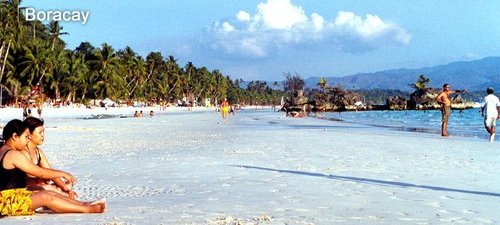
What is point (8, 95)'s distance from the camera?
75.4 m

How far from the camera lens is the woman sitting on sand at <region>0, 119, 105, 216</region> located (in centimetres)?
513

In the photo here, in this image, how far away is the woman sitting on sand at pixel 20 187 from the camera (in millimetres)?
5129

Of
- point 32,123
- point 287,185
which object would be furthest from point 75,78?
point 32,123

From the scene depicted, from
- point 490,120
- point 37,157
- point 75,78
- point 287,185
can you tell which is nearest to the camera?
point 37,157

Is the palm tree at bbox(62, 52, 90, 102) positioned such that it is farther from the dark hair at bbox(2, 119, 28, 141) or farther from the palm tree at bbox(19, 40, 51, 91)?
the dark hair at bbox(2, 119, 28, 141)

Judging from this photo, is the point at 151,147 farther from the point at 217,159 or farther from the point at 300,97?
the point at 300,97

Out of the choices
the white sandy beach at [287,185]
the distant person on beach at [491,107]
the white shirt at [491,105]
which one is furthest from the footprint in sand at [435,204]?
the white shirt at [491,105]

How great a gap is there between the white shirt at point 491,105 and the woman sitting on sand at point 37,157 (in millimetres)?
13246

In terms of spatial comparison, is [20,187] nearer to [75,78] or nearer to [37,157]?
[37,157]

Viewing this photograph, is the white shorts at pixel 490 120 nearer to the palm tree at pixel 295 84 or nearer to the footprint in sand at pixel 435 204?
the footprint in sand at pixel 435 204

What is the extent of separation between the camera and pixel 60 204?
5.33 metres

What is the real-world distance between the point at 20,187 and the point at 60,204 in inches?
16.8

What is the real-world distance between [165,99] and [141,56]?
2007cm

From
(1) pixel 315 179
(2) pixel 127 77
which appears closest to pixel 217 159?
(1) pixel 315 179
